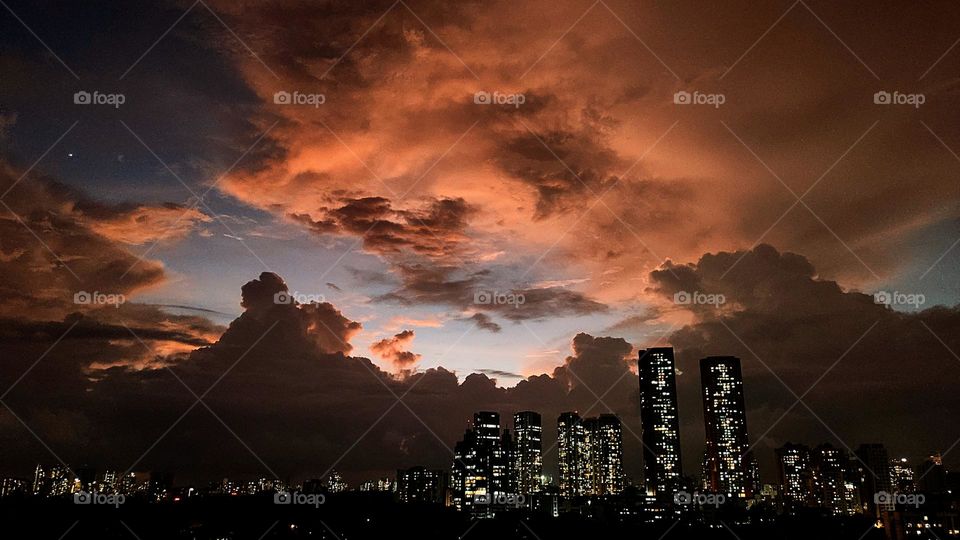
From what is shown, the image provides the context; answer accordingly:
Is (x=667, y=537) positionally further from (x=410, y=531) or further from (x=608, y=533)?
(x=410, y=531)

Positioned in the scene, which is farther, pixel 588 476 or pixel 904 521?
pixel 588 476

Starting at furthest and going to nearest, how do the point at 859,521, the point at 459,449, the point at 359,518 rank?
the point at 459,449 → the point at 859,521 → the point at 359,518

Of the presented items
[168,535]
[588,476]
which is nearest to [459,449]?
[588,476]

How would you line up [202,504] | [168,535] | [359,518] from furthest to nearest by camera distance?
[359,518]
[202,504]
[168,535]

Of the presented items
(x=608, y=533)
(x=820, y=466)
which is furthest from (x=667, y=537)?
(x=820, y=466)

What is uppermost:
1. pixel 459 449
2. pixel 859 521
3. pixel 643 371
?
pixel 643 371

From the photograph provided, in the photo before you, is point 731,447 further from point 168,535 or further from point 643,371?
point 168,535

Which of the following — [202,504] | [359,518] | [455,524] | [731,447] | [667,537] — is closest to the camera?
[202,504]

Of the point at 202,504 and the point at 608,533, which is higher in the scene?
the point at 202,504

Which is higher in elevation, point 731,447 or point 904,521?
point 731,447
